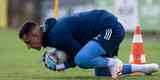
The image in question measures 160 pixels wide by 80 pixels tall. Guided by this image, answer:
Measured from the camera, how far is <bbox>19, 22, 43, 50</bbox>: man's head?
379 inches

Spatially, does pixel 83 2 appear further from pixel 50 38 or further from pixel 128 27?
pixel 50 38

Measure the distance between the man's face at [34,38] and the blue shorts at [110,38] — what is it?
2.32 feet

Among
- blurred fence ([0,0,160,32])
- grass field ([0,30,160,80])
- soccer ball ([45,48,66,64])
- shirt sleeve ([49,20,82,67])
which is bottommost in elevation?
grass field ([0,30,160,80])

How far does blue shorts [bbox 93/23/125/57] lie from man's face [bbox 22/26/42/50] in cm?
71

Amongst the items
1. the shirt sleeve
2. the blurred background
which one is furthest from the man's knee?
the blurred background

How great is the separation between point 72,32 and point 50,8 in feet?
60.9

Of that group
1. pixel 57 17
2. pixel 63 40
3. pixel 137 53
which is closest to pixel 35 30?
pixel 63 40

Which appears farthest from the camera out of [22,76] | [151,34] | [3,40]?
[151,34]

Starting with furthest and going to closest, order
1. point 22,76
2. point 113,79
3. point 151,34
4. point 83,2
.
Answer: point 83,2, point 151,34, point 22,76, point 113,79

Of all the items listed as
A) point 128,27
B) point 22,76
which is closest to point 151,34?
point 128,27

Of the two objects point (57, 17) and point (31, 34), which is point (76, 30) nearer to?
point (31, 34)

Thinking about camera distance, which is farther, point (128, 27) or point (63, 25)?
point (128, 27)

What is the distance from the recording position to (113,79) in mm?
9523

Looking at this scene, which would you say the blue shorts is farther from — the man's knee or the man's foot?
the man's knee
